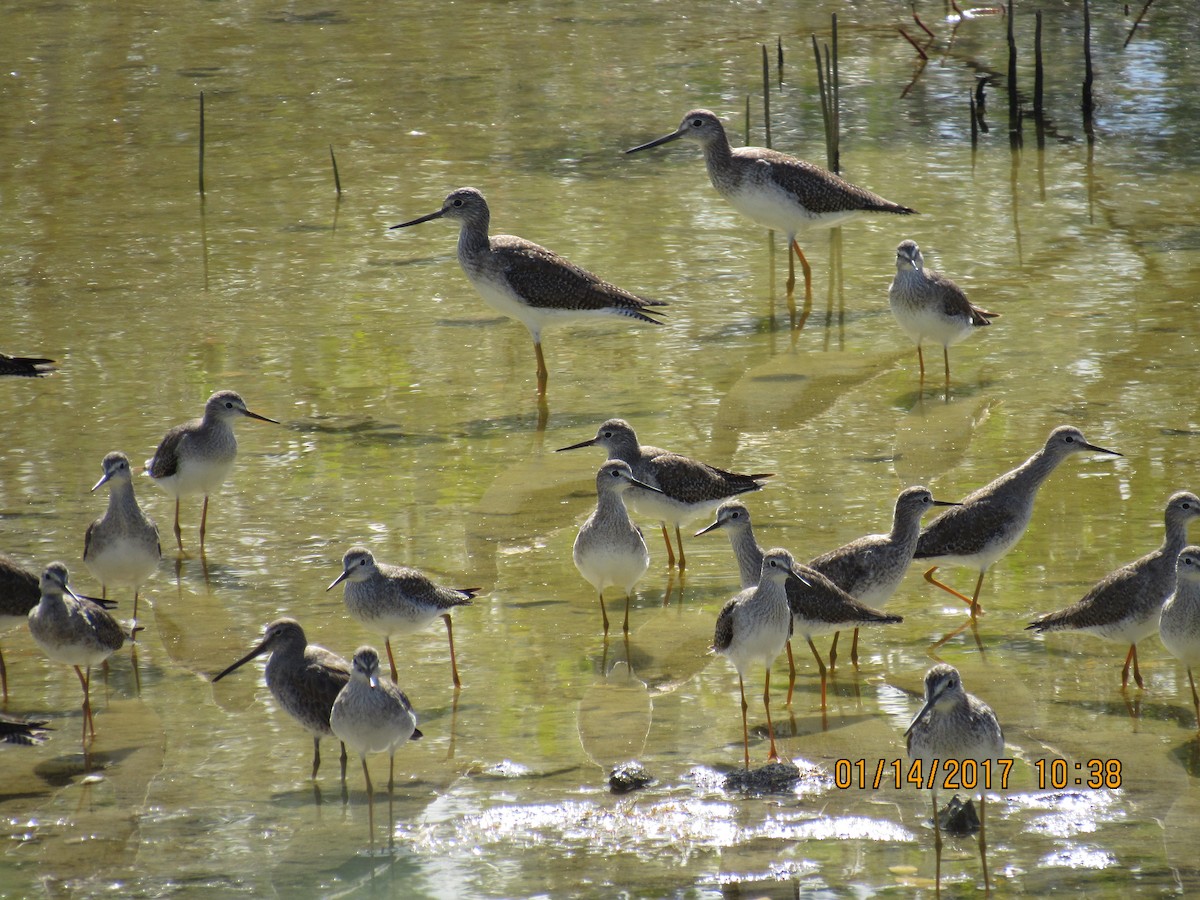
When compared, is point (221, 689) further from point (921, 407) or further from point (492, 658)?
point (921, 407)

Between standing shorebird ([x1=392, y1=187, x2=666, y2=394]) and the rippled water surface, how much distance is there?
0.47 m

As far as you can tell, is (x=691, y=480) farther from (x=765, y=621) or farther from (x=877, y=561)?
(x=765, y=621)

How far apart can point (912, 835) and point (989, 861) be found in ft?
1.15

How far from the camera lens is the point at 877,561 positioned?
8031mm

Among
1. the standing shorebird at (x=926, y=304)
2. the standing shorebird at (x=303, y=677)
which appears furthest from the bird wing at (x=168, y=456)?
the standing shorebird at (x=926, y=304)

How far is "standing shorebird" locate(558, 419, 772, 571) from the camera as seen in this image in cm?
916

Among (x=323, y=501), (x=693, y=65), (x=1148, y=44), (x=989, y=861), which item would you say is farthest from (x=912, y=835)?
(x=1148, y=44)

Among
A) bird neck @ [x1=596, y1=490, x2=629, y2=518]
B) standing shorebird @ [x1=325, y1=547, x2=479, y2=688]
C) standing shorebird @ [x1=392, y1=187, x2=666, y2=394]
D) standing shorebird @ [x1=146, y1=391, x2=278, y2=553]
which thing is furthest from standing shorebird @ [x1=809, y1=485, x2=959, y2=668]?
standing shorebird @ [x1=392, y1=187, x2=666, y2=394]

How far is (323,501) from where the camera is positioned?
10148mm

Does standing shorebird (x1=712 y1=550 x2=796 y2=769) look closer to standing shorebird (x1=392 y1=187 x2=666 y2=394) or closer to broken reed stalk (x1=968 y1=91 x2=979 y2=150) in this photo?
standing shorebird (x1=392 y1=187 x2=666 y2=394)

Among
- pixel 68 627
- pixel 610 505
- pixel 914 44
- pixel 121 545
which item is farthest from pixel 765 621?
pixel 914 44

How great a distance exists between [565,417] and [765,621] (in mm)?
4672

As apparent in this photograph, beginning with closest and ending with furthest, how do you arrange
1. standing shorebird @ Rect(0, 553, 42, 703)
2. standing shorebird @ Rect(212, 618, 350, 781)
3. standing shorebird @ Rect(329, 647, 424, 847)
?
1. standing shorebird @ Rect(329, 647, 424, 847)
2. standing shorebird @ Rect(212, 618, 350, 781)
3. standing shorebird @ Rect(0, 553, 42, 703)

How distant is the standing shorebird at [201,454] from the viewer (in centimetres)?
953
